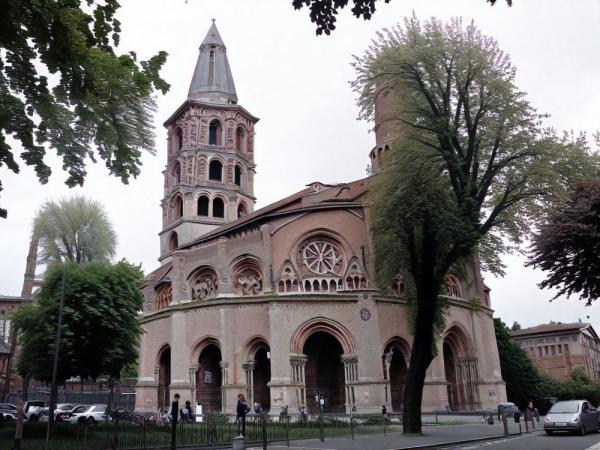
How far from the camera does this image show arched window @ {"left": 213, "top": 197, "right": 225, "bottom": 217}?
48.2 metres

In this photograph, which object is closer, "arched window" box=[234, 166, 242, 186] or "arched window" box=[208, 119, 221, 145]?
"arched window" box=[208, 119, 221, 145]

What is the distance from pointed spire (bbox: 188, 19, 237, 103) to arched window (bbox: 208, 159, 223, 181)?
6127mm

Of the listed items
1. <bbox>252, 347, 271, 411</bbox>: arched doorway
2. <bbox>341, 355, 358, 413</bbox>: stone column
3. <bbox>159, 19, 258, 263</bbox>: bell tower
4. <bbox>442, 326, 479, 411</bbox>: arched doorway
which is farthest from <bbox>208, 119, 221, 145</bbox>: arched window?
<bbox>442, 326, 479, 411</bbox>: arched doorway

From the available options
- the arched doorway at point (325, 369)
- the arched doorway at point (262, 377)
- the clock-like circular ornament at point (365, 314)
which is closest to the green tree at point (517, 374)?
the arched doorway at point (325, 369)

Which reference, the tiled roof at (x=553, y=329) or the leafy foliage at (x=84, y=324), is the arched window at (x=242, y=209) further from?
the tiled roof at (x=553, y=329)

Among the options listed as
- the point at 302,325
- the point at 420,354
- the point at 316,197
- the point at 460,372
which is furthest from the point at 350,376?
the point at 316,197

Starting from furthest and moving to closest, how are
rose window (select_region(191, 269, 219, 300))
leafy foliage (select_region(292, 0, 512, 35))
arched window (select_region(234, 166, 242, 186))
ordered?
arched window (select_region(234, 166, 242, 186)), rose window (select_region(191, 269, 219, 300)), leafy foliage (select_region(292, 0, 512, 35))

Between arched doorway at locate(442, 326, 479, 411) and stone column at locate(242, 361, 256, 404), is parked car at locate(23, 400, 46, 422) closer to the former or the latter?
stone column at locate(242, 361, 256, 404)

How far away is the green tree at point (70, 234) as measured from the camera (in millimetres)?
39562

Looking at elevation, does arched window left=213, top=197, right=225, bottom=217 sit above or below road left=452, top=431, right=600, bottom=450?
above

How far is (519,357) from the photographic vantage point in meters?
48.8

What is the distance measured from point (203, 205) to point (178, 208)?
245cm

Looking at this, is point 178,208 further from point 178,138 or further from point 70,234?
point 70,234

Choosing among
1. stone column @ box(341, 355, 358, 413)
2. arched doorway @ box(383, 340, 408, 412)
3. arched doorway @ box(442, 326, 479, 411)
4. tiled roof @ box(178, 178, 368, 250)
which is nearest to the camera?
stone column @ box(341, 355, 358, 413)
